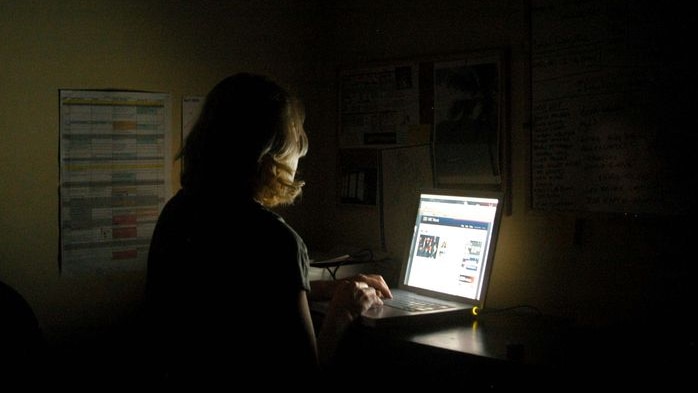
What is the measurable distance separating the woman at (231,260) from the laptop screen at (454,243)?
667 mm

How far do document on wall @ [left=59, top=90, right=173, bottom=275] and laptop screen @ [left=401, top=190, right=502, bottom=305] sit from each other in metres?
0.78

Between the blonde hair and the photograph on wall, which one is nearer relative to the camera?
the blonde hair

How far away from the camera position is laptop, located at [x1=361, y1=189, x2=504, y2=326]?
1934mm

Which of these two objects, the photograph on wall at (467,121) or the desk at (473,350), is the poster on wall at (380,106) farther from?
the desk at (473,350)

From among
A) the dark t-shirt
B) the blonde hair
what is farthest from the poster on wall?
the dark t-shirt

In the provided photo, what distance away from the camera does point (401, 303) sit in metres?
2.02

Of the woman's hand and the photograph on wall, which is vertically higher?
the photograph on wall

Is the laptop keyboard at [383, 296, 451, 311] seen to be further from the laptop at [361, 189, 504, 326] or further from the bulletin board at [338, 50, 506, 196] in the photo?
the bulletin board at [338, 50, 506, 196]

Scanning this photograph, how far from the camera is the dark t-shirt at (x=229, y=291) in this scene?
1.40 meters

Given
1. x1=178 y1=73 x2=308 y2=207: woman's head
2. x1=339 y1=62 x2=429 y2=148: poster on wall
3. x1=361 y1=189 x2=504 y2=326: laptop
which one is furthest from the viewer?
x1=339 y1=62 x2=429 y2=148: poster on wall

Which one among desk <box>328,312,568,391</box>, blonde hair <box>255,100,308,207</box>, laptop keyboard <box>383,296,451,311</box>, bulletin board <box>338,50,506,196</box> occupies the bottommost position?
desk <box>328,312,568,391</box>

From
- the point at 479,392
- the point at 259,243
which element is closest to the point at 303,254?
the point at 259,243


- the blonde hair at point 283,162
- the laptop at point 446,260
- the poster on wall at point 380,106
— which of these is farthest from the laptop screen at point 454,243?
the blonde hair at point 283,162

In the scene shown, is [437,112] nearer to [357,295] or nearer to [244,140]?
[357,295]
